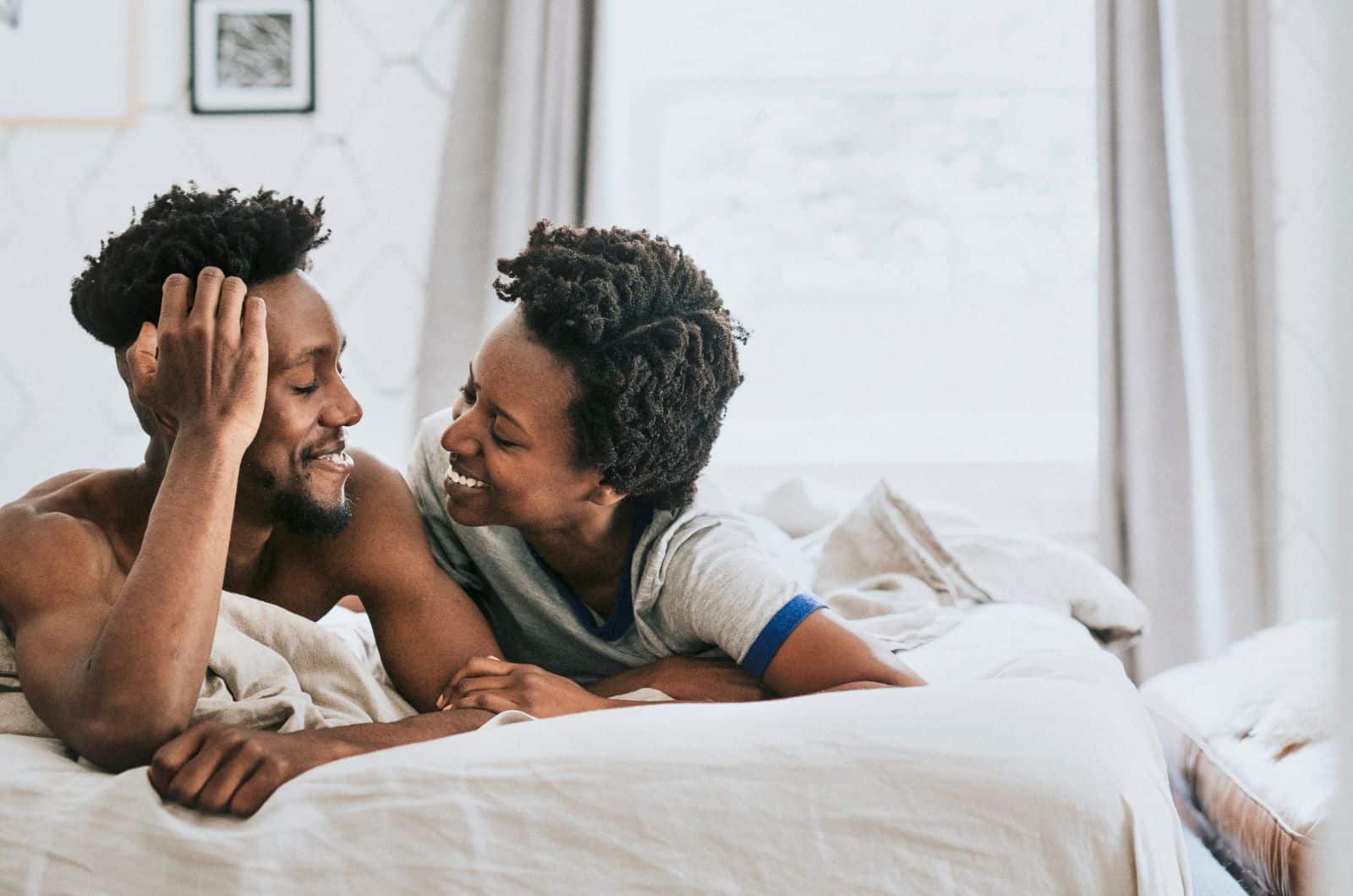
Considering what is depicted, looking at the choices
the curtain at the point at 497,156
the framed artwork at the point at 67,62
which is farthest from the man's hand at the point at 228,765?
the framed artwork at the point at 67,62

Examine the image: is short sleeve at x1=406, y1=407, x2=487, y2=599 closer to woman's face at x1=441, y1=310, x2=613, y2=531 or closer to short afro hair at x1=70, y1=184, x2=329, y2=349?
woman's face at x1=441, y1=310, x2=613, y2=531

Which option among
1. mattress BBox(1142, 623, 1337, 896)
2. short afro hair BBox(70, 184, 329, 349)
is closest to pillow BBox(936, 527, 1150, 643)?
mattress BBox(1142, 623, 1337, 896)

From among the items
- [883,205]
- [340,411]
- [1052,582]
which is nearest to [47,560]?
[340,411]

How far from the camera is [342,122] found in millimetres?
3338

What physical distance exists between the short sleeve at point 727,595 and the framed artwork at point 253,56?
7.71 feet

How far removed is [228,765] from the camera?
0.99m

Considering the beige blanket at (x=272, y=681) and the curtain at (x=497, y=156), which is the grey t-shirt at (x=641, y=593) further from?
the curtain at (x=497, y=156)

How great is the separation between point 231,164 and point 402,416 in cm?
87

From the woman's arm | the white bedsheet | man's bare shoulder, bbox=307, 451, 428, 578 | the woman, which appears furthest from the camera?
man's bare shoulder, bbox=307, 451, 428, 578

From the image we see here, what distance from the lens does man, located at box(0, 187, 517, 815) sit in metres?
1.08

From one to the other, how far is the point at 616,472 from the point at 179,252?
1.91 feet

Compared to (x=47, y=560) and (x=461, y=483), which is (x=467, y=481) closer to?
(x=461, y=483)

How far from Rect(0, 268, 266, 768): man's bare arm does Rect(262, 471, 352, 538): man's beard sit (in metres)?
0.16

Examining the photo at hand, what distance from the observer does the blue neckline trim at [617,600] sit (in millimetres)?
1536
